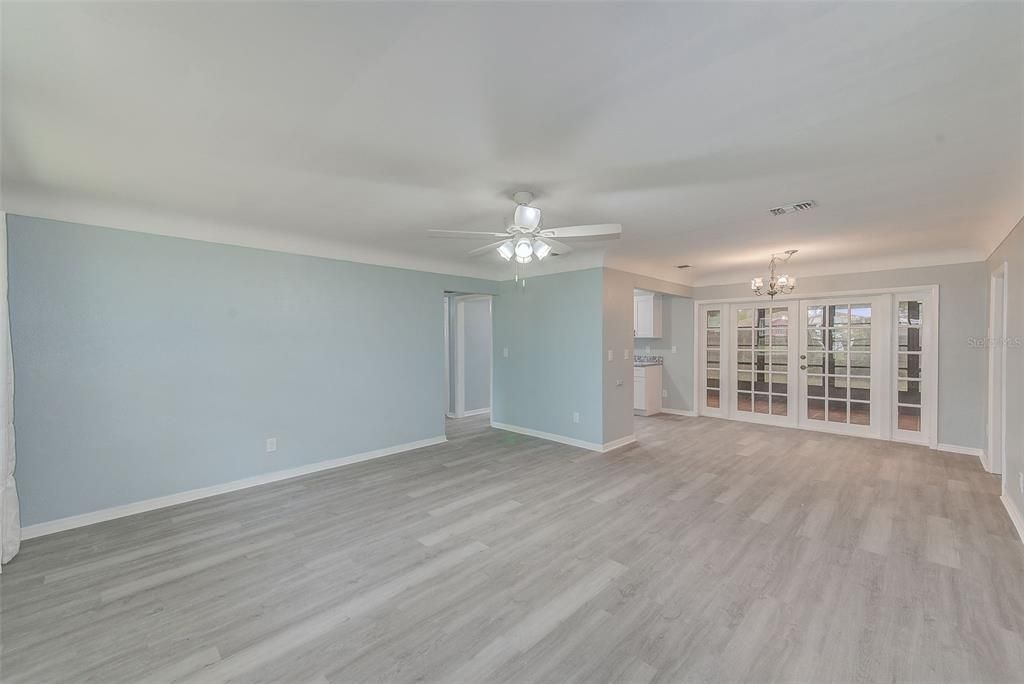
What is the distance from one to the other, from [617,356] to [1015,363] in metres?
3.27

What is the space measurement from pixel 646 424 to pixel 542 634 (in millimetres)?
4961

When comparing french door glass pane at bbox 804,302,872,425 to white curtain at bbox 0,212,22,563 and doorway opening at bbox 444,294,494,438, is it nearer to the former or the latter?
doorway opening at bbox 444,294,494,438

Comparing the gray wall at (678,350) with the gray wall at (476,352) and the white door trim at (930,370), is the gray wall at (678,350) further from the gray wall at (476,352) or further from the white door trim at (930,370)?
the gray wall at (476,352)

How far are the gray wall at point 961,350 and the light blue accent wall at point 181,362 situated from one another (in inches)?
255

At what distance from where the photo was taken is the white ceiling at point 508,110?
1305mm

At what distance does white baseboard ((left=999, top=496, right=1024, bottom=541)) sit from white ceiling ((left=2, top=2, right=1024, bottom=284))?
224cm

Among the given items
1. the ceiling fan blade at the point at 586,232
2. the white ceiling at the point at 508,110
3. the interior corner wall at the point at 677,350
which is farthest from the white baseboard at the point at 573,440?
the ceiling fan blade at the point at 586,232

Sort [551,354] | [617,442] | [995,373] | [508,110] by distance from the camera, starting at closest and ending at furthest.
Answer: [508,110] → [995,373] → [617,442] → [551,354]

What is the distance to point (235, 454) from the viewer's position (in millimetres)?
3705

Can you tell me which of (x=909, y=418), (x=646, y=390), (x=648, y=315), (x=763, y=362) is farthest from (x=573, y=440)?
(x=909, y=418)

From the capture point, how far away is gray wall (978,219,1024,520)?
3.00 meters

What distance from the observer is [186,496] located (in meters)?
3.42

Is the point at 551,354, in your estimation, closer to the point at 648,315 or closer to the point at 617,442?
the point at 617,442

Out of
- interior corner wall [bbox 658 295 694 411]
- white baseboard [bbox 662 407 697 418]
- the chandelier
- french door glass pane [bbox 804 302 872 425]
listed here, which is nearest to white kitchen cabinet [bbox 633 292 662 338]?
interior corner wall [bbox 658 295 694 411]
